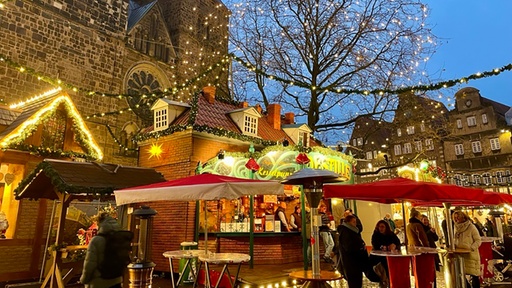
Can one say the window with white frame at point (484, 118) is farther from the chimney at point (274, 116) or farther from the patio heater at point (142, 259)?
the patio heater at point (142, 259)

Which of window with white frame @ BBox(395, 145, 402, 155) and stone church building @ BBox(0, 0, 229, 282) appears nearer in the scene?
stone church building @ BBox(0, 0, 229, 282)

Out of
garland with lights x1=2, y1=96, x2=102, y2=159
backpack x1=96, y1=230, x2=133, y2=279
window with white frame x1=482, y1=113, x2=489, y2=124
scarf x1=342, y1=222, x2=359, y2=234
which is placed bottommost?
backpack x1=96, y1=230, x2=133, y2=279

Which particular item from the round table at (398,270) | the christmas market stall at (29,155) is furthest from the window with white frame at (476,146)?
the christmas market stall at (29,155)

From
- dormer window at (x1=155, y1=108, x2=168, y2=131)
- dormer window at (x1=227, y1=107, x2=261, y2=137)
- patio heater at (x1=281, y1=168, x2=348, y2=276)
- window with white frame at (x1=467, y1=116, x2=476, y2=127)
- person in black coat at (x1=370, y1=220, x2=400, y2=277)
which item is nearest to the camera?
patio heater at (x1=281, y1=168, x2=348, y2=276)

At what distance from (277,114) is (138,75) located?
35.5ft

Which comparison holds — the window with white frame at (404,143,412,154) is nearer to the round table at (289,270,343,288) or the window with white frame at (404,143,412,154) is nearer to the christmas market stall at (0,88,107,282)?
the christmas market stall at (0,88,107,282)

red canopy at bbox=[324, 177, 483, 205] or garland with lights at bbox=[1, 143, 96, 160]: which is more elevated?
garland with lights at bbox=[1, 143, 96, 160]

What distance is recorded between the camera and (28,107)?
10148 mm

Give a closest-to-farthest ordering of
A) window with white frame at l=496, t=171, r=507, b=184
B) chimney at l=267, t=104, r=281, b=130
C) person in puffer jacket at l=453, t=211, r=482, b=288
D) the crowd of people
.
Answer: the crowd of people
person in puffer jacket at l=453, t=211, r=482, b=288
chimney at l=267, t=104, r=281, b=130
window with white frame at l=496, t=171, r=507, b=184

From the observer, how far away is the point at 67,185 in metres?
6.10

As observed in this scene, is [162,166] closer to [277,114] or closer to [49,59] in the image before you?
[277,114]

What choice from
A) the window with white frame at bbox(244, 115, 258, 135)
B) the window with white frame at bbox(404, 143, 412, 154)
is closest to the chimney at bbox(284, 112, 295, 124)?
the window with white frame at bbox(244, 115, 258, 135)

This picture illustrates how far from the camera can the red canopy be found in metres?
6.03

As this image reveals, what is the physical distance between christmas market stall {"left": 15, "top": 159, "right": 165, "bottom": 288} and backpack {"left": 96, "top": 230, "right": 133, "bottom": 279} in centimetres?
191
